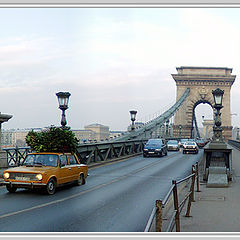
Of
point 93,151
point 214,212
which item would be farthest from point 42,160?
point 93,151

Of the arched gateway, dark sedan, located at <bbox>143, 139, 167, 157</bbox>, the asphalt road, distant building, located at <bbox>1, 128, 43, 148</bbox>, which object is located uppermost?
the arched gateway

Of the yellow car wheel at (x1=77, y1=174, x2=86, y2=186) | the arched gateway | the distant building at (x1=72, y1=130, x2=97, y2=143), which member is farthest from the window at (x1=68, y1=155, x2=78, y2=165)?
the arched gateway

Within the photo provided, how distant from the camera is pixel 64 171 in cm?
1370

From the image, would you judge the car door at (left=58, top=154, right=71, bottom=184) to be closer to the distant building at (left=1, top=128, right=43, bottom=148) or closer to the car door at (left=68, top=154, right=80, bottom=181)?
the car door at (left=68, top=154, right=80, bottom=181)

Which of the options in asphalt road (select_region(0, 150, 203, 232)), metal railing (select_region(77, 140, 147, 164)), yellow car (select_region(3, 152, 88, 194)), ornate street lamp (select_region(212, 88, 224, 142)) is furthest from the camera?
metal railing (select_region(77, 140, 147, 164))

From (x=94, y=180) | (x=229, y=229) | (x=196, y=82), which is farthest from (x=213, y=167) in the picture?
(x=196, y=82)

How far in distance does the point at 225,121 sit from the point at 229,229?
9982 centimetres

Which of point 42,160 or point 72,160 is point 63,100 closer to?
point 72,160

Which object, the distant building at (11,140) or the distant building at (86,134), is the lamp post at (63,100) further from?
the distant building at (86,134)

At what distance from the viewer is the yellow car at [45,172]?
1235 centimetres

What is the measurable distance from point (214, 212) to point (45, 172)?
18.1ft

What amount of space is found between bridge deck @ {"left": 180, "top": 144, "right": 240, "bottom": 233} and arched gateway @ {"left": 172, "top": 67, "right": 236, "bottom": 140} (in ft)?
297

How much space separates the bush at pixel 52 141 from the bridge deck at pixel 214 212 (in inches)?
210

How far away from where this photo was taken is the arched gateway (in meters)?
103
